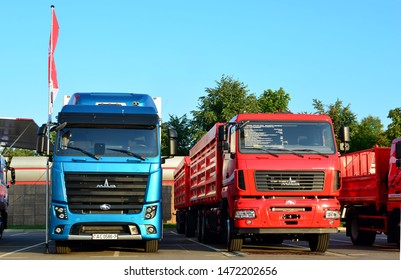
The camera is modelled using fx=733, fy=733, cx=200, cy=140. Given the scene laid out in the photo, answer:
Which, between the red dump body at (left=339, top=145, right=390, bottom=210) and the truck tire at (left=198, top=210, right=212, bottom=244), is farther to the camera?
the truck tire at (left=198, top=210, right=212, bottom=244)

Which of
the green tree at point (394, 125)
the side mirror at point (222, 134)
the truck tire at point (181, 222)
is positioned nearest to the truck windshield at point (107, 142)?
the side mirror at point (222, 134)

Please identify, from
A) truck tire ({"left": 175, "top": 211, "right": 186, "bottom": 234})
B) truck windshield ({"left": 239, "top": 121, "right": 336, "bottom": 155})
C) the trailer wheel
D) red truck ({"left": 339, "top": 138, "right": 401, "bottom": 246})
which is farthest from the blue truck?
truck tire ({"left": 175, "top": 211, "right": 186, "bottom": 234})

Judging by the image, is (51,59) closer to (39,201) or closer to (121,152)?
(121,152)

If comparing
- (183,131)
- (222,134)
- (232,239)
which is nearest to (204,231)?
(232,239)

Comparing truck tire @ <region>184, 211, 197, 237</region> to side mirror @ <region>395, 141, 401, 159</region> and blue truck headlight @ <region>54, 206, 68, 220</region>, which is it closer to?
side mirror @ <region>395, 141, 401, 159</region>

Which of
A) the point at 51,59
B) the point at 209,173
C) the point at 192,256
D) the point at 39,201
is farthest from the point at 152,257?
the point at 39,201

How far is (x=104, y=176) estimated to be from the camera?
16.2 metres

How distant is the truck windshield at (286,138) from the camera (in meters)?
16.9

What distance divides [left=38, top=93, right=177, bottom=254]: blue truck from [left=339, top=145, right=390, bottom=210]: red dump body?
7221 mm

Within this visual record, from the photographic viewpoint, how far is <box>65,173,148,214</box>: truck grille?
52.8ft

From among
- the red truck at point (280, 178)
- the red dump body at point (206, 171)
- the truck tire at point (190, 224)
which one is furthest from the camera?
the truck tire at point (190, 224)

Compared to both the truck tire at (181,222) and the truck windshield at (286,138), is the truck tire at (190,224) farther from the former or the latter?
the truck windshield at (286,138)

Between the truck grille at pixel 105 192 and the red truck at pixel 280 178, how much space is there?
2.25 meters

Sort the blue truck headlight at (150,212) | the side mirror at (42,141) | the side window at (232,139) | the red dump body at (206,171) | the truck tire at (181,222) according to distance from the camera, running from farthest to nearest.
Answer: the truck tire at (181,222), the red dump body at (206,171), the side window at (232,139), the side mirror at (42,141), the blue truck headlight at (150,212)
